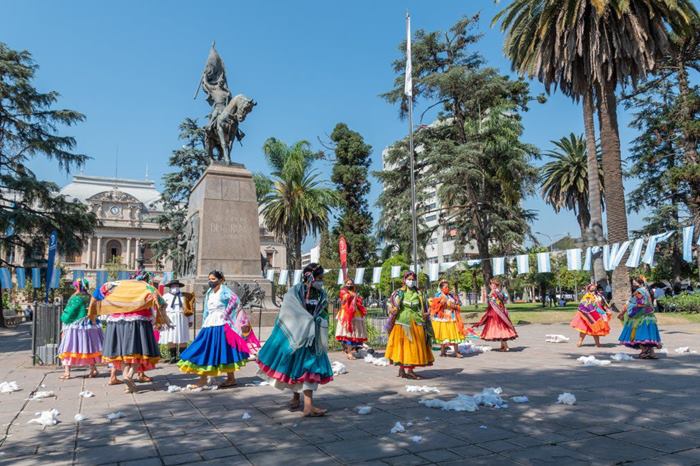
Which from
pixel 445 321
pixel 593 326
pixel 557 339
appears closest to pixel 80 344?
pixel 445 321

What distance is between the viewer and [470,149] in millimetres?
30406

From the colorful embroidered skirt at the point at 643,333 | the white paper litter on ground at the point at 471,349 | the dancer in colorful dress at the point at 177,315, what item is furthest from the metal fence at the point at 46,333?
the colorful embroidered skirt at the point at 643,333

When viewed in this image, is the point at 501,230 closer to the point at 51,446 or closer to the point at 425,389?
the point at 425,389

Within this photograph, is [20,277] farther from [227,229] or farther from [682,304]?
[682,304]

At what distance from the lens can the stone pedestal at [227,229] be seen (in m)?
18.2

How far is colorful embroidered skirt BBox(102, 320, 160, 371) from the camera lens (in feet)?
27.0

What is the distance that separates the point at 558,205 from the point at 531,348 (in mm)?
38301

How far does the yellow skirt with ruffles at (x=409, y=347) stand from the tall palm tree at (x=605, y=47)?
16768mm

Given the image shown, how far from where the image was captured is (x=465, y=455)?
186 inches

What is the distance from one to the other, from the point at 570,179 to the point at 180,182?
3281 centimetres

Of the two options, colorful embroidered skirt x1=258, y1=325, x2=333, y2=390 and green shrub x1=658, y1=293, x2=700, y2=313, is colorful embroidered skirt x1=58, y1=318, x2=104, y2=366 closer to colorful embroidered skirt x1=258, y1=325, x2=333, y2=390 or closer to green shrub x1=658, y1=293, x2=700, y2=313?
colorful embroidered skirt x1=258, y1=325, x2=333, y2=390

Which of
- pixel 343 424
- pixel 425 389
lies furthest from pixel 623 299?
pixel 343 424

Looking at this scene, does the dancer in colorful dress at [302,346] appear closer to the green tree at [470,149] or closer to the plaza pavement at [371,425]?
the plaza pavement at [371,425]

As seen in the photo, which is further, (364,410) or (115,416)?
(364,410)
